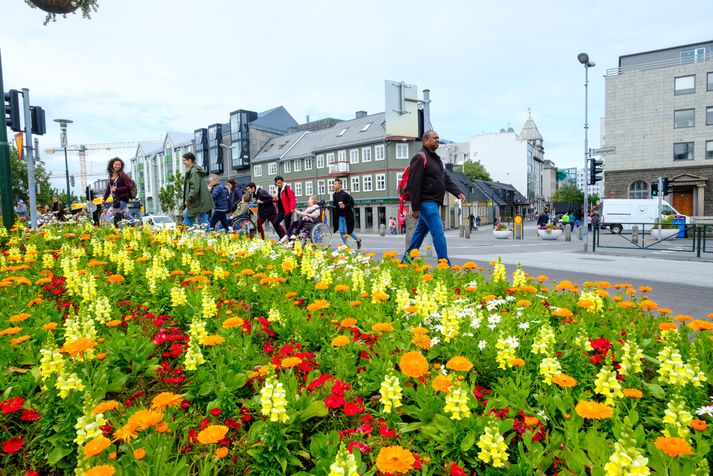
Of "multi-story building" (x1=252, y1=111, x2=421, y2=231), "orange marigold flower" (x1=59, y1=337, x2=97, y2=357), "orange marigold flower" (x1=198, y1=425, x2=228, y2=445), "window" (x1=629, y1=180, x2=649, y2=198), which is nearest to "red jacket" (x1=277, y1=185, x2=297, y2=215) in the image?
"orange marigold flower" (x1=59, y1=337, x2=97, y2=357)

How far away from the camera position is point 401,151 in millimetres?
48281

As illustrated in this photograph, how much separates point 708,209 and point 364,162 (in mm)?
33311

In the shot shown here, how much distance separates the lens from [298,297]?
4.02 metres

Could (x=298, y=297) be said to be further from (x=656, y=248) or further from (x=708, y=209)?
(x=708, y=209)

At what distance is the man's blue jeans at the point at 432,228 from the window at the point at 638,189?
4438 centimetres

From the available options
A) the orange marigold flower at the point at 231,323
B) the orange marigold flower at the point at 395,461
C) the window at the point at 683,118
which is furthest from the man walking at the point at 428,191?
the window at the point at 683,118

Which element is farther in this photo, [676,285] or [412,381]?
[676,285]

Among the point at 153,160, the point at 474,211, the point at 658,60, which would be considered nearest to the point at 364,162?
the point at 474,211

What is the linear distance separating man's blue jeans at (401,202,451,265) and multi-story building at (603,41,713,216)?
4413 centimetres

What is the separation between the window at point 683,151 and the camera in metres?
41.1

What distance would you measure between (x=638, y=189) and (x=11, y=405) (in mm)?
50745

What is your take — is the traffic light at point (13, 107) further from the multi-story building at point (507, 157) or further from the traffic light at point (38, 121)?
the multi-story building at point (507, 157)

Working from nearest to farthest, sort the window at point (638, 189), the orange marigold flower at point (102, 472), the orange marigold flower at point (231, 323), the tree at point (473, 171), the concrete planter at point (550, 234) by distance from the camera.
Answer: the orange marigold flower at point (102, 472)
the orange marigold flower at point (231, 323)
the concrete planter at point (550, 234)
the window at point (638, 189)
the tree at point (473, 171)

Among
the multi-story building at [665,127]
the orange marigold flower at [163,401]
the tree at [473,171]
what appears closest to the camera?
the orange marigold flower at [163,401]
